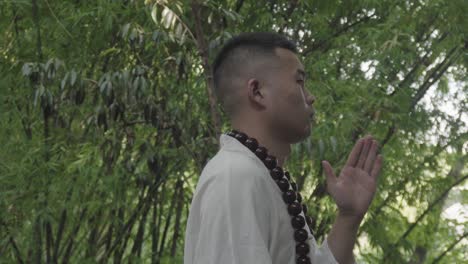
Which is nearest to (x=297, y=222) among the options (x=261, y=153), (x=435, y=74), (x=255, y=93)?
(x=261, y=153)

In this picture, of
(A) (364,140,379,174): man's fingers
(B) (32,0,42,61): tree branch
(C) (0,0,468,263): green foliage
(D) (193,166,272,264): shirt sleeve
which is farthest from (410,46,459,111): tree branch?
(D) (193,166,272,264): shirt sleeve

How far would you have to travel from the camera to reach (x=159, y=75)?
3.84 m

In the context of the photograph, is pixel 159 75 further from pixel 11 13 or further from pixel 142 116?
pixel 11 13

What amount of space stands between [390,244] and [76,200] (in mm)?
1844

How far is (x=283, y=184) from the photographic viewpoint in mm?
1411

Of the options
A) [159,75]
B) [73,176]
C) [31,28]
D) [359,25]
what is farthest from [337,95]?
[31,28]

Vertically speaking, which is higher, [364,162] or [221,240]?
[364,162]

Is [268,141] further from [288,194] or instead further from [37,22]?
[37,22]

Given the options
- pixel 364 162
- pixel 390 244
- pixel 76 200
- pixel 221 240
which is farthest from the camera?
pixel 390 244

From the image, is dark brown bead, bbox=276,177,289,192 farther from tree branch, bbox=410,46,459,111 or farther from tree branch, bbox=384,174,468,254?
tree branch, bbox=384,174,468,254

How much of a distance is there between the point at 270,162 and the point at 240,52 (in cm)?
22

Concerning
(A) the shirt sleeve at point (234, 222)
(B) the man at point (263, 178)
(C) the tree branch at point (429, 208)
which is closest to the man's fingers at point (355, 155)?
(B) the man at point (263, 178)

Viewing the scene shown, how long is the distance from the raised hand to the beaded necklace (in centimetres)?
7

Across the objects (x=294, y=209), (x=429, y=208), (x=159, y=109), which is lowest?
(x=429, y=208)
